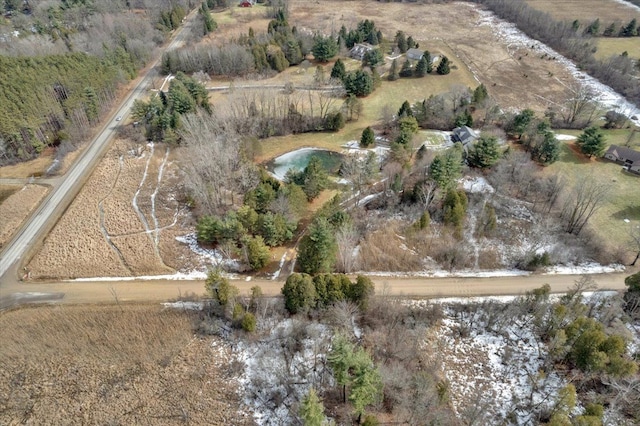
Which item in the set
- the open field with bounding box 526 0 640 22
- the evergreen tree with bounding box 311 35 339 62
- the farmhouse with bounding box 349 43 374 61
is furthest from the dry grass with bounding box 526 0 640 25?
the evergreen tree with bounding box 311 35 339 62

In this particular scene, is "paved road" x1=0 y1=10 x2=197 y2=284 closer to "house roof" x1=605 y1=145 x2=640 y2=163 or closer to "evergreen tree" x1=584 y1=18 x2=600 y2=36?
"house roof" x1=605 y1=145 x2=640 y2=163

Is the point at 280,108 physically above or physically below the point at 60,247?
above

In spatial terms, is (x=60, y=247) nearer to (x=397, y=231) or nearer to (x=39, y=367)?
(x=39, y=367)

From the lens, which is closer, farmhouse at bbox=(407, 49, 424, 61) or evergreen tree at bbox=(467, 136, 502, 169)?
evergreen tree at bbox=(467, 136, 502, 169)

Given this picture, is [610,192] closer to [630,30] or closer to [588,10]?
[630,30]

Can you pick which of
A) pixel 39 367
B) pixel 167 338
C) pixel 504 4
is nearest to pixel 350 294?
pixel 167 338

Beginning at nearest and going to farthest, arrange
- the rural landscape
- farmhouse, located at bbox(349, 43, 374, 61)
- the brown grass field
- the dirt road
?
the rural landscape
the dirt road
the brown grass field
farmhouse, located at bbox(349, 43, 374, 61)
